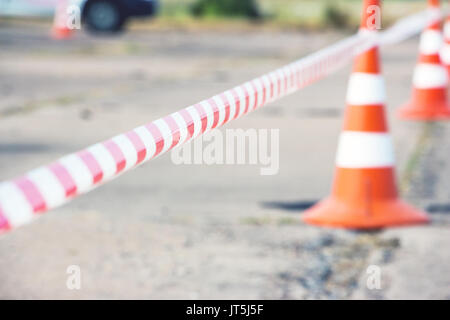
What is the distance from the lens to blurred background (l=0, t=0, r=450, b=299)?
18.0 ft

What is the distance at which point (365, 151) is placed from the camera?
266 inches

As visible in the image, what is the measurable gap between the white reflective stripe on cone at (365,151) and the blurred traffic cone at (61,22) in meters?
16.2

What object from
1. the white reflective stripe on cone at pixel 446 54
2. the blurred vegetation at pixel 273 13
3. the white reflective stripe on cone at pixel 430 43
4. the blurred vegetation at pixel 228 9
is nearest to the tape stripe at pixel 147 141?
the white reflective stripe on cone at pixel 430 43

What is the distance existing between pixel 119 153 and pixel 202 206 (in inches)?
125

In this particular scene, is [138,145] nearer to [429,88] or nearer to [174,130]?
[174,130]

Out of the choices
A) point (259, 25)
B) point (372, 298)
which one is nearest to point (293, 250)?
point (372, 298)

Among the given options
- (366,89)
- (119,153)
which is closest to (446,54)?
(366,89)

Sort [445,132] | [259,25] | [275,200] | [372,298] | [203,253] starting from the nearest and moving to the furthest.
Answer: [372,298]
[203,253]
[275,200]
[445,132]
[259,25]

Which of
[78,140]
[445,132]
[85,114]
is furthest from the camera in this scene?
[85,114]

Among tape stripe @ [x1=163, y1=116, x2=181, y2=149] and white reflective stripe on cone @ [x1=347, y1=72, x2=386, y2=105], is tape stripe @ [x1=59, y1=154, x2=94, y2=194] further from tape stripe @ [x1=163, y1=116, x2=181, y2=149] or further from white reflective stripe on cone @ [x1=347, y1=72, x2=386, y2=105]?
white reflective stripe on cone @ [x1=347, y1=72, x2=386, y2=105]

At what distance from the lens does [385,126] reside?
22.6ft

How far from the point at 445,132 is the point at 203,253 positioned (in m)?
4.97

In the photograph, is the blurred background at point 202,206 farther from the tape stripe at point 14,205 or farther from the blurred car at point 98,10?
the blurred car at point 98,10

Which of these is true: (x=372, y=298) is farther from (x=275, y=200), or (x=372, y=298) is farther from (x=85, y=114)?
(x=85, y=114)
